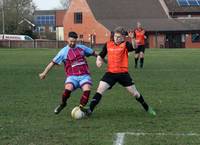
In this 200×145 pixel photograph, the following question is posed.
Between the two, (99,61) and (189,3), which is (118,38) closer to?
(99,61)

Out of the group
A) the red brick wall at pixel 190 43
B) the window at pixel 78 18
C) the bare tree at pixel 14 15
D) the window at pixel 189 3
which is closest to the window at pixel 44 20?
the bare tree at pixel 14 15

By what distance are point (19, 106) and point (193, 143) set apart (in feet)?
16.8

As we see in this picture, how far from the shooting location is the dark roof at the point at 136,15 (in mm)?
84625

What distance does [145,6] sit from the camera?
91250mm

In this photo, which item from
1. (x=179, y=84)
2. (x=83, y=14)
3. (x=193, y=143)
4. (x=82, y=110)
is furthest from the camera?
(x=83, y=14)

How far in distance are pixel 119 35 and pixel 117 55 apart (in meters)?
0.40

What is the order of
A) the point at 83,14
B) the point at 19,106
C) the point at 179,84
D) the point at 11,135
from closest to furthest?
1. the point at 11,135
2. the point at 19,106
3. the point at 179,84
4. the point at 83,14

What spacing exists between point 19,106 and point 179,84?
6797 millimetres

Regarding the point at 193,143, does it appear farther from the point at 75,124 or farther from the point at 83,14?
the point at 83,14

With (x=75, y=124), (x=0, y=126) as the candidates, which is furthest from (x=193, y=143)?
(x=0, y=126)

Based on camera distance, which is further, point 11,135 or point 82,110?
point 82,110

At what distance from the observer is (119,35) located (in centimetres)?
→ 1072

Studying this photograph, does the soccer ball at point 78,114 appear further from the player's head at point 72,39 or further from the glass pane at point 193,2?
the glass pane at point 193,2

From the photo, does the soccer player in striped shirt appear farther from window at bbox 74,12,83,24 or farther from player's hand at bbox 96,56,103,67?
window at bbox 74,12,83,24
